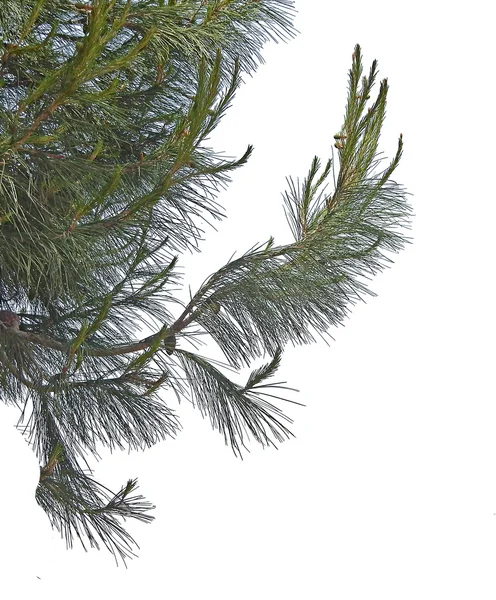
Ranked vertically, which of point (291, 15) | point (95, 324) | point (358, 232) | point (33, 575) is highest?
point (291, 15)

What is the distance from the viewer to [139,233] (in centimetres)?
192

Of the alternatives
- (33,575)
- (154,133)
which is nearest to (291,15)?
(154,133)

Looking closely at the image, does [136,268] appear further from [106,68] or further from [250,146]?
[106,68]

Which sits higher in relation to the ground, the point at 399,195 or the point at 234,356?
the point at 399,195

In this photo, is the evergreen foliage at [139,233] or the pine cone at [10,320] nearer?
the evergreen foliage at [139,233]

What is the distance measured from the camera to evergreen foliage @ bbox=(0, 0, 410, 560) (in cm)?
161

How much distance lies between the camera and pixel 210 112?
149cm

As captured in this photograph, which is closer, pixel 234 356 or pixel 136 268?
pixel 234 356

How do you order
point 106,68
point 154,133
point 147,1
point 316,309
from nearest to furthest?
point 106,68
point 147,1
point 316,309
point 154,133

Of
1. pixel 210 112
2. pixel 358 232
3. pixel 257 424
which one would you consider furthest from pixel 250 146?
pixel 257 424

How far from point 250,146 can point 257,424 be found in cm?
58

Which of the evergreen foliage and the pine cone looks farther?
the pine cone

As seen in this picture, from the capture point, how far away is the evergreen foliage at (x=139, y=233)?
1.61 metres

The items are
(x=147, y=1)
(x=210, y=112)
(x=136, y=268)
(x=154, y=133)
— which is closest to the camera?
(x=210, y=112)
